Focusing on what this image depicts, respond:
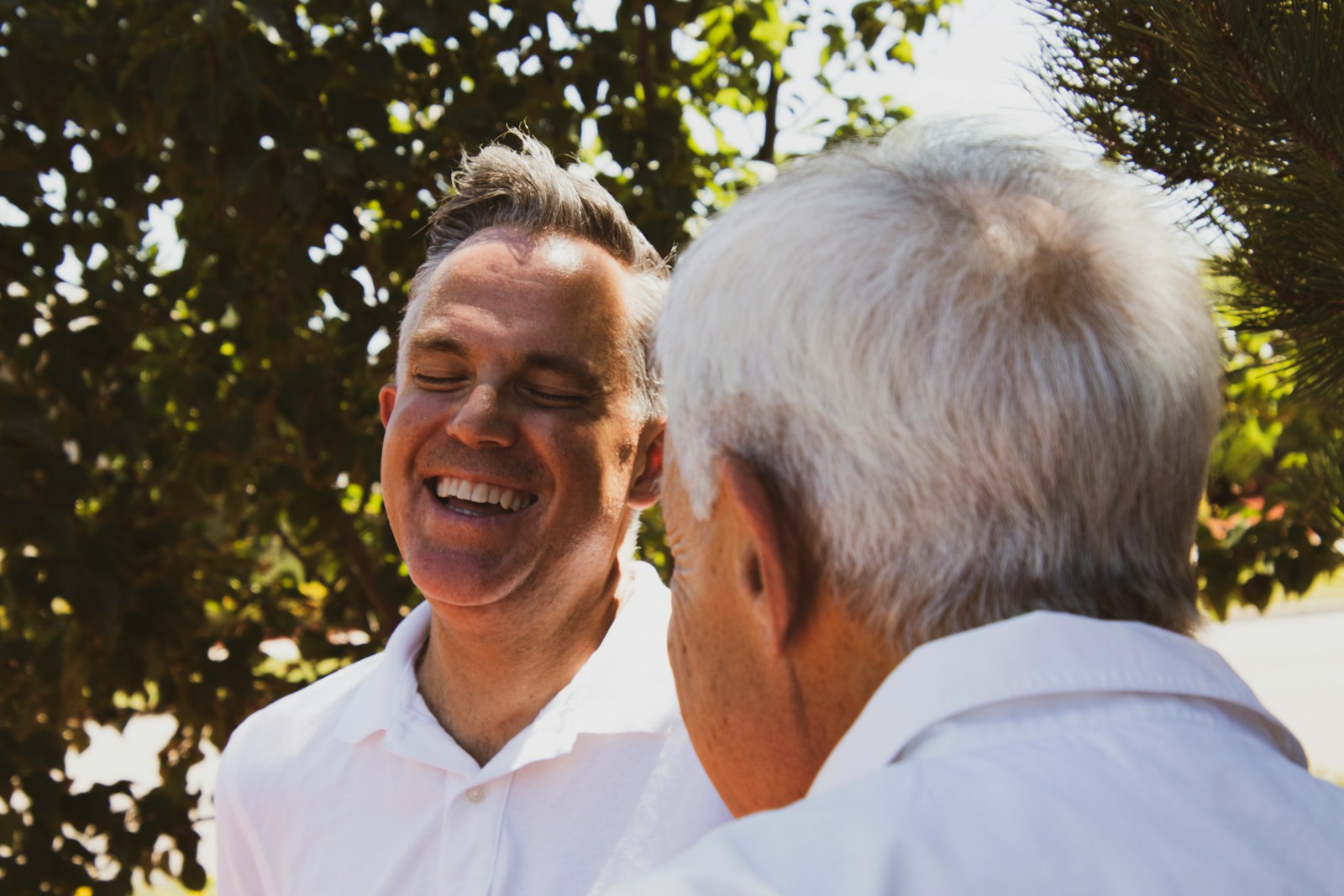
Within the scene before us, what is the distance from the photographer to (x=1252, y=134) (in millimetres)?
1517

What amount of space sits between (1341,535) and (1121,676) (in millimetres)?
1211

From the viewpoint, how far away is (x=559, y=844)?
1.71 metres

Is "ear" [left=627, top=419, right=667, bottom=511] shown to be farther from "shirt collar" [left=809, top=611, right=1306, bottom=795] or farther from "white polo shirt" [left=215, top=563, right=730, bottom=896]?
"shirt collar" [left=809, top=611, right=1306, bottom=795]

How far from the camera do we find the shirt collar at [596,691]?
70.5 inches

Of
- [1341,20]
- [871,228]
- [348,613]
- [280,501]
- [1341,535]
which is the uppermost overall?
[1341,20]

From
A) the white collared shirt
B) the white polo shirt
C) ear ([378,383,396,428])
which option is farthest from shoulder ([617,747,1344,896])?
ear ([378,383,396,428])

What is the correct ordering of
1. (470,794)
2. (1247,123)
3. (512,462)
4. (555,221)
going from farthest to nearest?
(555,221) → (512,462) → (470,794) → (1247,123)

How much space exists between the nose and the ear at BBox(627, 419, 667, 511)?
250 millimetres

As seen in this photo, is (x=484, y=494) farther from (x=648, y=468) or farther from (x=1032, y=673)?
(x=1032, y=673)

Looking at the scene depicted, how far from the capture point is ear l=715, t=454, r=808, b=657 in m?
1.03

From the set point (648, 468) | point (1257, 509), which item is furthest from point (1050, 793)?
point (1257, 509)

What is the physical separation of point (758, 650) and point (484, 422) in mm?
874

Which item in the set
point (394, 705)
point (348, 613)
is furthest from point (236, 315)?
point (394, 705)

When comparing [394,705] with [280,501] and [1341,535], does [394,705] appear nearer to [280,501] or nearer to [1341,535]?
[1341,535]
